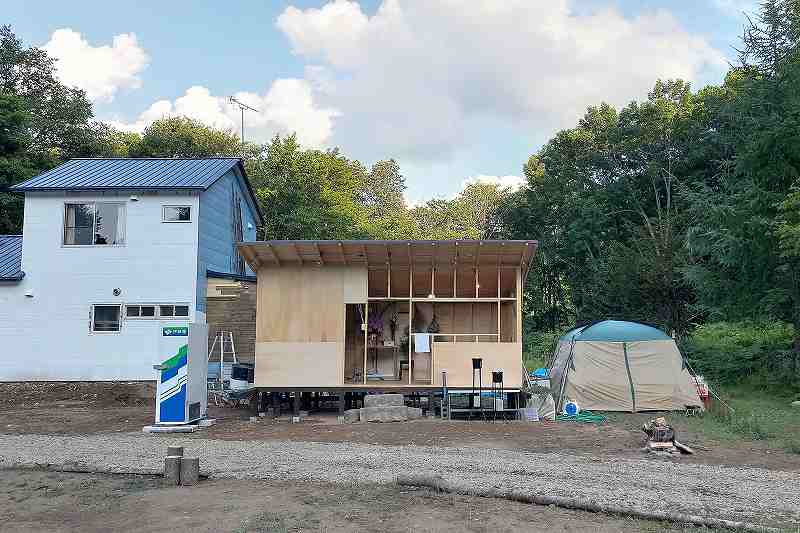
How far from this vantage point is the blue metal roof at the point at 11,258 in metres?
17.9

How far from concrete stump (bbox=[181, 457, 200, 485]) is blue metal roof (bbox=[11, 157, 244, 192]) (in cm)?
1159

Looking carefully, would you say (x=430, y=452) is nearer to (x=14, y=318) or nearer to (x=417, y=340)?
(x=417, y=340)

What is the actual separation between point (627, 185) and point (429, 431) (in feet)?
80.6

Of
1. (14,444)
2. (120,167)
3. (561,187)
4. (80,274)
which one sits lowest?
(14,444)

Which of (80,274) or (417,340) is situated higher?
(80,274)

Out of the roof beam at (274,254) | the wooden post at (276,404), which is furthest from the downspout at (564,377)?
the roof beam at (274,254)

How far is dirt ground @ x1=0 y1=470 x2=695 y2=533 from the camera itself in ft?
18.9

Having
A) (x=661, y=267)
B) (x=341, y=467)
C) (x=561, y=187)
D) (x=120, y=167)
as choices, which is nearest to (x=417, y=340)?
(x=341, y=467)

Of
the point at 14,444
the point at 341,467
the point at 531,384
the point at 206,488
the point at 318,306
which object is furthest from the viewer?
the point at 531,384

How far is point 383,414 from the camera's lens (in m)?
13.2

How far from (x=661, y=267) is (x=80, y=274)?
58.4 ft

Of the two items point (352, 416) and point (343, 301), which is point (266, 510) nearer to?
point (352, 416)

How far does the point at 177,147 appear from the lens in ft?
111

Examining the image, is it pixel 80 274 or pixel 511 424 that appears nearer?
pixel 511 424
